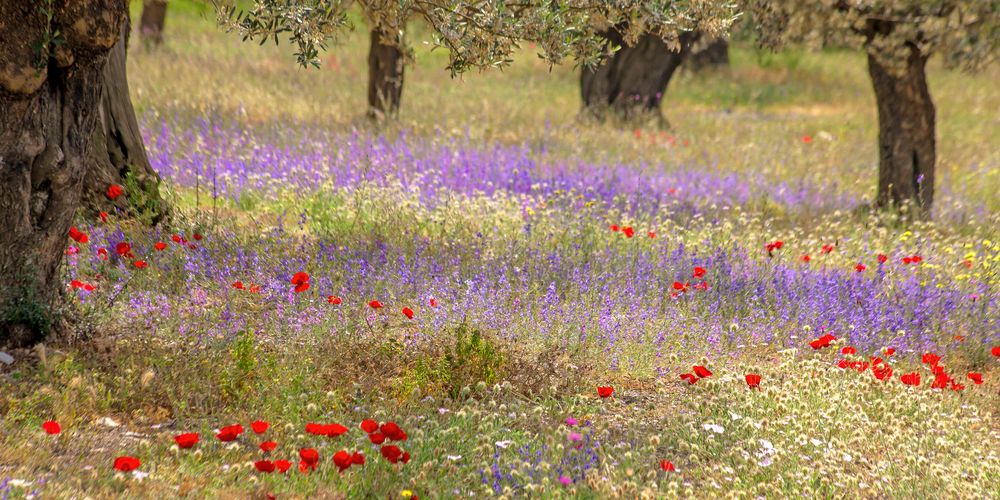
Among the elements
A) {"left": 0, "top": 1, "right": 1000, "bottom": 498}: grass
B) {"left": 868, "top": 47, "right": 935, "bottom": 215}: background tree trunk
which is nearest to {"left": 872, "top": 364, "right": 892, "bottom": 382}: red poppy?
{"left": 0, "top": 1, "right": 1000, "bottom": 498}: grass

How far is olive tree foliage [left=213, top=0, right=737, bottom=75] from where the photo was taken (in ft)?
19.2

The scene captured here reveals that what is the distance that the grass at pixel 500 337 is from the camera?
15.8ft

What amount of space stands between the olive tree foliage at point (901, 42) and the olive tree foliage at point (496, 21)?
151 inches

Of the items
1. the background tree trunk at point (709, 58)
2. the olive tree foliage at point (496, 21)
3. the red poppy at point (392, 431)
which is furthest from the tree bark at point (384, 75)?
the background tree trunk at point (709, 58)

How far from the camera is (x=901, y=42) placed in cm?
1090

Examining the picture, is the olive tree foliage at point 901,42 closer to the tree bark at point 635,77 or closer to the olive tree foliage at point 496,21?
the olive tree foliage at point 496,21

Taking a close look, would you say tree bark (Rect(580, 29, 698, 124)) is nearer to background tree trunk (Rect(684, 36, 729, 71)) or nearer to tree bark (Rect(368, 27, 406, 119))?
tree bark (Rect(368, 27, 406, 119))

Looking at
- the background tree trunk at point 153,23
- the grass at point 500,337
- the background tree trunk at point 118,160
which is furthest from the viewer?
the background tree trunk at point 153,23

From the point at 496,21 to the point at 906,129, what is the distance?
724cm

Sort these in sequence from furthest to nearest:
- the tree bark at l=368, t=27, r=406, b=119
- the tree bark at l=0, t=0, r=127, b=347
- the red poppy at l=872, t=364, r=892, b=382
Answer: the tree bark at l=368, t=27, r=406, b=119
the red poppy at l=872, t=364, r=892, b=382
the tree bark at l=0, t=0, r=127, b=347

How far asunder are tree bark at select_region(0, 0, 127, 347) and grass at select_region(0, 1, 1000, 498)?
13.3 inches

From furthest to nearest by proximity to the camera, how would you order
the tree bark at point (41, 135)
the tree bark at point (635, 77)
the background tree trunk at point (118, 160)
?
the tree bark at point (635, 77)
the background tree trunk at point (118, 160)
the tree bark at point (41, 135)

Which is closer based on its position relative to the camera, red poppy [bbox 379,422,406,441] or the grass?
red poppy [bbox 379,422,406,441]

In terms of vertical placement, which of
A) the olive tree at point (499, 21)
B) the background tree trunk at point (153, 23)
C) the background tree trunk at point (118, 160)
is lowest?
the background tree trunk at point (153, 23)
